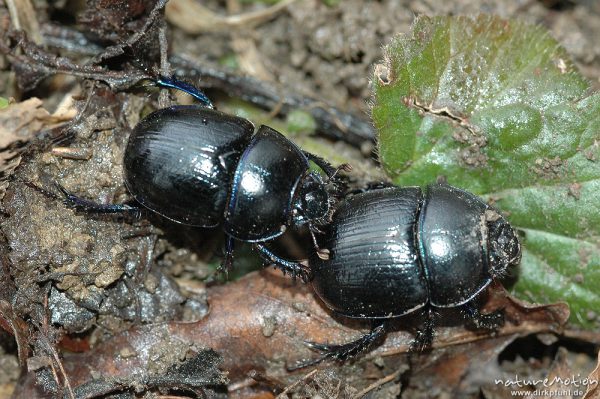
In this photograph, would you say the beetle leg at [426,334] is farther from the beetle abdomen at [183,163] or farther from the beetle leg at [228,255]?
the beetle abdomen at [183,163]

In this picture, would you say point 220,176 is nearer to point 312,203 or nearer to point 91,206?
point 312,203

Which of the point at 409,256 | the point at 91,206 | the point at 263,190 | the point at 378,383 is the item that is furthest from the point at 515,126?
the point at 91,206

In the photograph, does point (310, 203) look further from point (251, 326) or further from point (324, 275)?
point (251, 326)

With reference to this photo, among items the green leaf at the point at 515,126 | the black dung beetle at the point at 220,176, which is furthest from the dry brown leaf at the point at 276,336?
the black dung beetle at the point at 220,176

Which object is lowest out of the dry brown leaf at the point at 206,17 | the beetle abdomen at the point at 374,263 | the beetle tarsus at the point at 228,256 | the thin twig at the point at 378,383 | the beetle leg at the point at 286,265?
the thin twig at the point at 378,383

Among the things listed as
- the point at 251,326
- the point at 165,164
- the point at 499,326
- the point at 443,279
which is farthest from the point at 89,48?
the point at 499,326

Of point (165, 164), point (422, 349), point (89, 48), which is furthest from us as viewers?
point (89, 48)

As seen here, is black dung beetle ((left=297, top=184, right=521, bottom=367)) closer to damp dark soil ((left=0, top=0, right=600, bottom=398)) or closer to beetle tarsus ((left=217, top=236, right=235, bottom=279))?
damp dark soil ((left=0, top=0, right=600, bottom=398))
